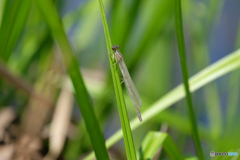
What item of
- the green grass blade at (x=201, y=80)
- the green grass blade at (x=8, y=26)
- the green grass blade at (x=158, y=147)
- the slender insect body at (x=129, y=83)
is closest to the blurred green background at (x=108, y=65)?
the green grass blade at (x=8, y=26)

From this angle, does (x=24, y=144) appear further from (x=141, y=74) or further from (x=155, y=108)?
(x=141, y=74)

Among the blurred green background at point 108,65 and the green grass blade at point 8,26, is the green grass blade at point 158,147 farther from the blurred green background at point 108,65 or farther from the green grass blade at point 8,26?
the green grass blade at point 8,26

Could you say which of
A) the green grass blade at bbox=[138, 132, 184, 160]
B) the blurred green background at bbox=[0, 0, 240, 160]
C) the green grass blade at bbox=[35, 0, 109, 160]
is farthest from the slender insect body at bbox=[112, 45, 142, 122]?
the green grass blade at bbox=[35, 0, 109, 160]

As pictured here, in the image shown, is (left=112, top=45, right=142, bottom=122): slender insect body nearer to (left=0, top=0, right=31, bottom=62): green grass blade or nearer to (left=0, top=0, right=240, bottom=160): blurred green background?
(left=0, top=0, right=240, bottom=160): blurred green background

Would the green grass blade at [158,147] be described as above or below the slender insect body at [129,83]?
below

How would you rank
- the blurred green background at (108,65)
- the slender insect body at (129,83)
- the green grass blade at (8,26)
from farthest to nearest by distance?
the blurred green background at (108,65) → the slender insect body at (129,83) → the green grass blade at (8,26)

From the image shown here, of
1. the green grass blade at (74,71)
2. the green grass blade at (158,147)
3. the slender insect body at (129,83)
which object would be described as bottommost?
the green grass blade at (158,147)
